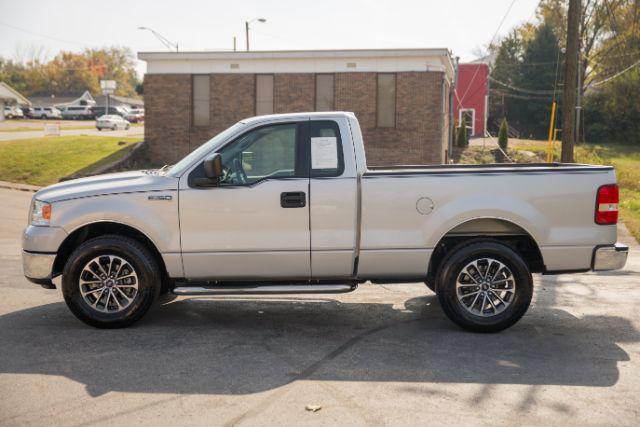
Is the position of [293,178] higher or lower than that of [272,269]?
higher

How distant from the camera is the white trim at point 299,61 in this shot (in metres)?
29.9

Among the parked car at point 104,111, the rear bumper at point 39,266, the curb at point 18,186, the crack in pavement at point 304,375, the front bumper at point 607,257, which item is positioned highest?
the parked car at point 104,111

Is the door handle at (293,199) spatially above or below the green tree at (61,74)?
below

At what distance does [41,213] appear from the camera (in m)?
7.03

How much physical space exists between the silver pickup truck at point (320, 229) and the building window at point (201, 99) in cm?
2537

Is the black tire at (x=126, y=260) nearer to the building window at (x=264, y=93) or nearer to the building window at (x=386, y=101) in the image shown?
the building window at (x=386, y=101)

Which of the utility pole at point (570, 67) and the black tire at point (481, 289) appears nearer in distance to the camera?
the black tire at point (481, 289)

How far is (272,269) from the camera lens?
22.7ft

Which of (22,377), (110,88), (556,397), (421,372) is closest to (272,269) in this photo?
(421,372)

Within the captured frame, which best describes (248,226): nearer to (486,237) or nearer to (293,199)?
(293,199)

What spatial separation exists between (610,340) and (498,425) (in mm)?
2627

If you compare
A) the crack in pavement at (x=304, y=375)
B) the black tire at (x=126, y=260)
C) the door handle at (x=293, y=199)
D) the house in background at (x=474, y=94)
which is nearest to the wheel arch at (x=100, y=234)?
the black tire at (x=126, y=260)

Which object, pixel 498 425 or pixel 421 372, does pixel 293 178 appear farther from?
pixel 498 425

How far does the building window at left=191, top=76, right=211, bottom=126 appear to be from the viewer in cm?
3173
